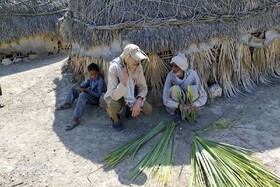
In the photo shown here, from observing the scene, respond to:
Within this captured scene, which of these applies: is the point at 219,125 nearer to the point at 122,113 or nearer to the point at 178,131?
the point at 178,131

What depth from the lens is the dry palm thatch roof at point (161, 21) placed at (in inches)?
223

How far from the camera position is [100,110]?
19.5 ft

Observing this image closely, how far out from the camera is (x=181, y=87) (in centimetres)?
531

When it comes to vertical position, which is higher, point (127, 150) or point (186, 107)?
point (186, 107)

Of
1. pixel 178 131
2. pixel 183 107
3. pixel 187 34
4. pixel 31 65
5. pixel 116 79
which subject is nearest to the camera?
pixel 116 79

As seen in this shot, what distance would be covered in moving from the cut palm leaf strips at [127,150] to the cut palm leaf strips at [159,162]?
20 cm

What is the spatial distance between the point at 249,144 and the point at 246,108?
107 centimetres

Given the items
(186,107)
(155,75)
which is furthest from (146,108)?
(155,75)

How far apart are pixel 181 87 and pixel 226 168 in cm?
151

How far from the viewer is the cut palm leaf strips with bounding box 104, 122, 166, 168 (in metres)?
4.62

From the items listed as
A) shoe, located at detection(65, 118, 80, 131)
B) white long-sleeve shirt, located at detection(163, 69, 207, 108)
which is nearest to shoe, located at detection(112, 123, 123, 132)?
shoe, located at detection(65, 118, 80, 131)

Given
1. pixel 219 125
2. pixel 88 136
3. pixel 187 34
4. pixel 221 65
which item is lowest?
pixel 88 136

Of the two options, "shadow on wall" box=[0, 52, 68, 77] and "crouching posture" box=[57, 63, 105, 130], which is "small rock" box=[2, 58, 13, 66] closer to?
"shadow on wall" box=[0, 52, 68, 77]

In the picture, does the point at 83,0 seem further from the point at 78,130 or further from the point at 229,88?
the point at 229,88
